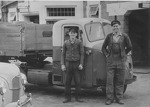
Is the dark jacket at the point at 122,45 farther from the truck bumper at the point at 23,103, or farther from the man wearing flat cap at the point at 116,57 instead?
the truck bumper at the point at 23,103

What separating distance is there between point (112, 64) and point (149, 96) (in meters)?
1.73

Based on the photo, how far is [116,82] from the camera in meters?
8.49

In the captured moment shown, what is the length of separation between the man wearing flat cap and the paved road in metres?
0.34

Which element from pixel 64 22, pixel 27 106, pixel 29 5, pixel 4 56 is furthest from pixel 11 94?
pixel 29 5

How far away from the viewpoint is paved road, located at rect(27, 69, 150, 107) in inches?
332

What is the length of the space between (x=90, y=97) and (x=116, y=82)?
1139 mm

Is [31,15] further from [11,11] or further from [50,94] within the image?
[50,94]

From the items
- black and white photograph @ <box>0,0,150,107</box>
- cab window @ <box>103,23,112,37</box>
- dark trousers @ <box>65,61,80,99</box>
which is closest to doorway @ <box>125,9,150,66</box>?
black and white photograph @ <box>0,0,150,107</box>

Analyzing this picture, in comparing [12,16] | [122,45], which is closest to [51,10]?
[12,16]

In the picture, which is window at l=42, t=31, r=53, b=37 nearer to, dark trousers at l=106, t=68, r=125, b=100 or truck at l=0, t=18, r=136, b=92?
truck at l=0, t=18, r=136, b=92

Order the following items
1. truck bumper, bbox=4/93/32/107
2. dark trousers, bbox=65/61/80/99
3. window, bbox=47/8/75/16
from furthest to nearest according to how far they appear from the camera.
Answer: window, bbox=47/8/75/16 → dark trousers, bbox=65/61/80/99 → truck bumper, bbox=4/93/32/107

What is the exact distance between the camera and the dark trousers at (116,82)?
8375 millimetres

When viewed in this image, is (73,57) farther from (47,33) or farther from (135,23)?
(135,23)

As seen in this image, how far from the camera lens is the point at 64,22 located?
9.15 metres
